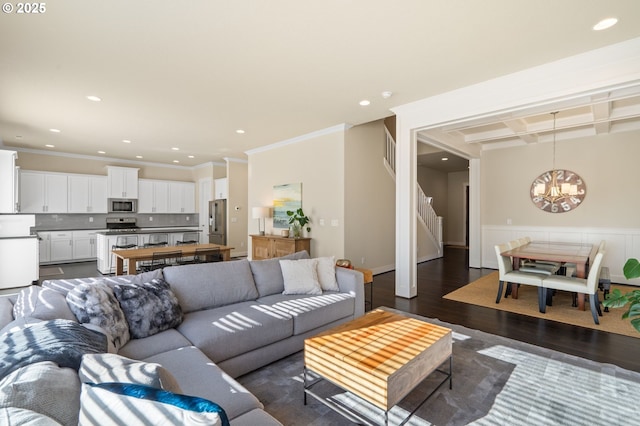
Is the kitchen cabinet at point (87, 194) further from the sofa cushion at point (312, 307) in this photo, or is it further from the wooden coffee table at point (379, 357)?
the wooden coffee table at point (379, 357)

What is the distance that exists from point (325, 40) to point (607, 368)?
376 cm

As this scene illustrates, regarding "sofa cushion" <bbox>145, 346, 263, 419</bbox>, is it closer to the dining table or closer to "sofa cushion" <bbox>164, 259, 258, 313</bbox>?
"sofa cushion" <bbox>164, 259, 258, 313</bbox>

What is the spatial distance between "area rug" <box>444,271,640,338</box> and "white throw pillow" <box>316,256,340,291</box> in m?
2.13

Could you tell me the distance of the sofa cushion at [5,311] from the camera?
65.7 inches

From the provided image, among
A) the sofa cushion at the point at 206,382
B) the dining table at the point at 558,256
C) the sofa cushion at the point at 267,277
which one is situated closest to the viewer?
the sofa cushion at the point at 206,382

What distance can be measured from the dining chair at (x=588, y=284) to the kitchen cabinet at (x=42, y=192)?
10543mm

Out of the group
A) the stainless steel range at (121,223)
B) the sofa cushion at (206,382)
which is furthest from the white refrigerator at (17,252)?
the sofa cushion at (206,382)

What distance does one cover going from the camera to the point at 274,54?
9.82ft

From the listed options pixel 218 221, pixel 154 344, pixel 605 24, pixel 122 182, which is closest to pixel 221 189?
pixel 218 221

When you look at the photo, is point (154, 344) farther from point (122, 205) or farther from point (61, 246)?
point (122, 205)

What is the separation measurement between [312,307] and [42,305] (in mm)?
1969

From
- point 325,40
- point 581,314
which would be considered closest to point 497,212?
point 581,314

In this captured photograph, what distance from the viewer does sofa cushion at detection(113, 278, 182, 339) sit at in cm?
216

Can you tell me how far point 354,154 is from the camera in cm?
553
